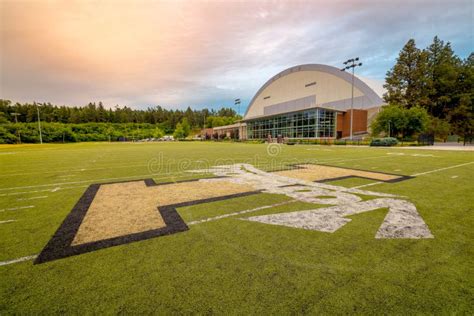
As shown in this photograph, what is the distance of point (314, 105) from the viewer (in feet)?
183

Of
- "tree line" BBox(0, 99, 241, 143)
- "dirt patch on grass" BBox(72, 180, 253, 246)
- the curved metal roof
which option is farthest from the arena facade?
"tree line" BBox(0, 99, 241, 143)

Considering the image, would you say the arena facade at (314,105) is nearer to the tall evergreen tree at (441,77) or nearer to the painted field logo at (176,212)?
the tall evergreen tree at (441,77)

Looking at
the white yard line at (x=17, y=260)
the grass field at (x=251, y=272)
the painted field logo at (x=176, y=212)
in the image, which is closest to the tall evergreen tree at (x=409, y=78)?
the painted field logo at (x=176, y=212)

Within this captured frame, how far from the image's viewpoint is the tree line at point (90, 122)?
203 feet

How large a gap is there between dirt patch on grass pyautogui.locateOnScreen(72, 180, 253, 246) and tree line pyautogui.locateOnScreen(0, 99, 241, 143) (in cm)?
7181

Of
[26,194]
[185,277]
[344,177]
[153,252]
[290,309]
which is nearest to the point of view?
[290,309]

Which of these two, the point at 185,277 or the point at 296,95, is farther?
the point at 296,95

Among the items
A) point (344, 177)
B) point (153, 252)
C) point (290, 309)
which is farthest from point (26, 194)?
point (344, 177)

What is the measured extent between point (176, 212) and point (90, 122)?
120135mm

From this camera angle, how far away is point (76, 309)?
5.85 feet

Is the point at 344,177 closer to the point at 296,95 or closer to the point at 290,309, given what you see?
the point at 290,309

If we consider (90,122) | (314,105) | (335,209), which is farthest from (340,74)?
(90,122)

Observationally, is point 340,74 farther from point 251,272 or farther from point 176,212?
point 251,272

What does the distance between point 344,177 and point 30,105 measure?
132 metres
